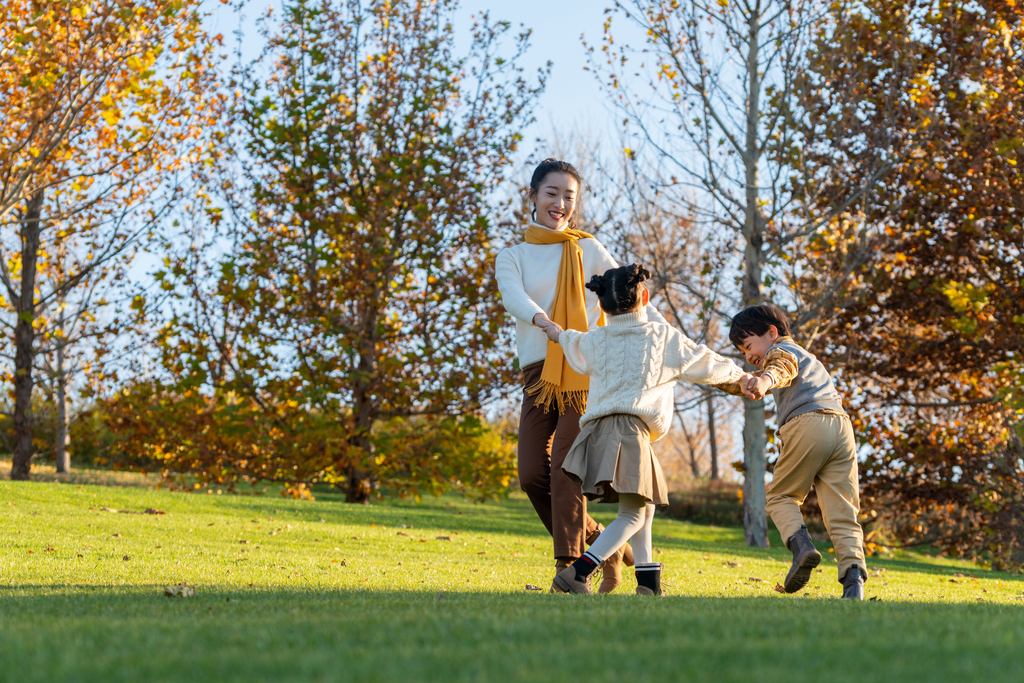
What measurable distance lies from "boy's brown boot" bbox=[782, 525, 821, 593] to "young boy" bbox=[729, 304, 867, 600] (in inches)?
0.7

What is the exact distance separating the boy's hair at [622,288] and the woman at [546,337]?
272 mm

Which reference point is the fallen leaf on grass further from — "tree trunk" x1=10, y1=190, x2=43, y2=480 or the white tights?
"tree trunk" x1=10, y1=190, x2=43, y2=480

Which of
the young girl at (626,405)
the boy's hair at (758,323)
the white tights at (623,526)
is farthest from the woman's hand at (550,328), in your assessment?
the boy's hair at (758,323)

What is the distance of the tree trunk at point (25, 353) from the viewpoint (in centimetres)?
1389

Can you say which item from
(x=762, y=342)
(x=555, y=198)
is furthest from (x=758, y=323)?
(x=555, y=198)

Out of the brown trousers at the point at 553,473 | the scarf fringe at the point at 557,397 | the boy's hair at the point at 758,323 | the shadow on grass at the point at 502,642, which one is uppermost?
the boy's hair at the point at 758,323

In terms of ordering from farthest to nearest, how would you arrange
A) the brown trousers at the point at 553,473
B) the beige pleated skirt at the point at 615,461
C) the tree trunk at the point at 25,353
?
the tree trunk at the point at 25,353 → the brown trousers at the point at 553,473 → the beige pleated skirt at the point at 615,461

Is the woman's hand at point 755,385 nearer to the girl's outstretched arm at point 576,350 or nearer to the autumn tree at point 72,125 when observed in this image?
the girl's outstretched arm at point 576,350

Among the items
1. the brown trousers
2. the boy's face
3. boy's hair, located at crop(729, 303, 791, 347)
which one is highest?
boy's hair, located at crop(729, 303, 791, 347)

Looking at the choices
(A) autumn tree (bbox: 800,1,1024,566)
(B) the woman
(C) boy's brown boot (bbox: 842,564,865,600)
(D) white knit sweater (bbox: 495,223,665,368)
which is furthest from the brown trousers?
(A) autumn tree (bbox: 800,1,1024,566)

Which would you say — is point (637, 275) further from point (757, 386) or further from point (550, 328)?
point (757, 386)

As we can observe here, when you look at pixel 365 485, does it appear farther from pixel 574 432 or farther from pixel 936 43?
pixel 936 43

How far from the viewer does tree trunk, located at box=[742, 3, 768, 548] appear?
509 inches

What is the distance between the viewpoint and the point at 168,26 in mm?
10758
